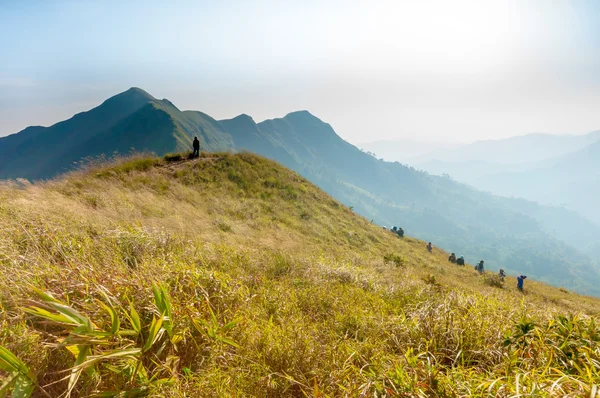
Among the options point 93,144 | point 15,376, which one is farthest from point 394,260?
point 93,144

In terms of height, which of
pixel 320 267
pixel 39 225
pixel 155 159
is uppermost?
pixel 155 159

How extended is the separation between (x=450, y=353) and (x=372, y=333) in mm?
963

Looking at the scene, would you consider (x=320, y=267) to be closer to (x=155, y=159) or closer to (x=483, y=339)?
(x=483, y=339)

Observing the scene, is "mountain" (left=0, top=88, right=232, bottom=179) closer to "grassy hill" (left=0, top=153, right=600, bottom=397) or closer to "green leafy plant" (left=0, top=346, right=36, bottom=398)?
"grassy hill" (left=0, top=153, right=600, bottom=397)

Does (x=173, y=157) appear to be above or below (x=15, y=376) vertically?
above

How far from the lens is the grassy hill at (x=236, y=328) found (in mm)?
2271

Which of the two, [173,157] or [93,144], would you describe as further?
[93,144]

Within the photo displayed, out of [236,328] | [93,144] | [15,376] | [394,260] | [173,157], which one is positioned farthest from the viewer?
[93,144]

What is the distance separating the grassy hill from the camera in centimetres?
227

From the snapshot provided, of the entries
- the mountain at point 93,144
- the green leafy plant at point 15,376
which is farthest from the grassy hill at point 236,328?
the mountain at point 93,144

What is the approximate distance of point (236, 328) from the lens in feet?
10.9

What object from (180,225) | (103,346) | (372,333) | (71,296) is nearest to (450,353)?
(372,333)

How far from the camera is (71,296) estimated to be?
3.05 meters

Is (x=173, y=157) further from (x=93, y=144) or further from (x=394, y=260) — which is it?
(x=93, y=144)
